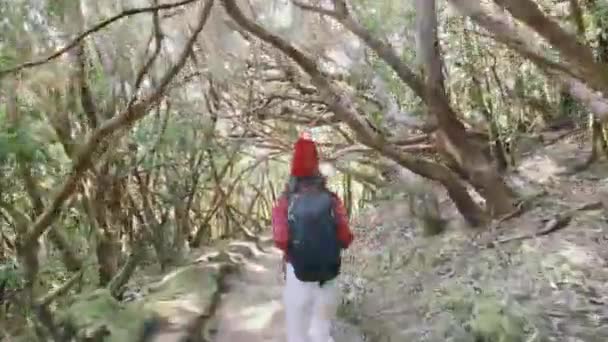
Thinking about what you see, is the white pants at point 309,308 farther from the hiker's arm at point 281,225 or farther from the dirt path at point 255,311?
the dirt path at point 255,311

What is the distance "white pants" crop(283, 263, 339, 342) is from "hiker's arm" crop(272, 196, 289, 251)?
9.1 inches

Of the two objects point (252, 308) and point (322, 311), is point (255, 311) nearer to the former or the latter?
point (252, 308)

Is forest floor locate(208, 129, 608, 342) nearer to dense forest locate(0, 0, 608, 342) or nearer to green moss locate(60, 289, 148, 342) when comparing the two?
dense forest locate(0, 0, 608, 342)

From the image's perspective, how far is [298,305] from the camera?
477 centimetres

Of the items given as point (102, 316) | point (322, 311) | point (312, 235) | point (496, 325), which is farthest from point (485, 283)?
point (102, 316)

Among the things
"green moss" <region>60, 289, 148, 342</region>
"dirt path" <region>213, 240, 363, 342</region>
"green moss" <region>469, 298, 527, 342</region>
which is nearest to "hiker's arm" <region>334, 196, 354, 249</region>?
"green moss" <region>469, 298, 527, 342</region>

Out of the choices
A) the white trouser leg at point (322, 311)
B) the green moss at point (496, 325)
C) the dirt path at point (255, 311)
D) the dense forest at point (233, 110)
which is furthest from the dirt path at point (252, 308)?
the green moss at point (496, 325)

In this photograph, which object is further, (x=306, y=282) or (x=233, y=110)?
(x=233, y=110)

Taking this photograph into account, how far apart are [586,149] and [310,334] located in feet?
21.7

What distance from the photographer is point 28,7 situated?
261 inches

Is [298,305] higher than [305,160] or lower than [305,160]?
lower

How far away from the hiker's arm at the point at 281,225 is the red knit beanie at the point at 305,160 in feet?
0.65

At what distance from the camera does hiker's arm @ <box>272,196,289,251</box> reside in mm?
4656

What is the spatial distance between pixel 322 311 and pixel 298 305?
158 mm
